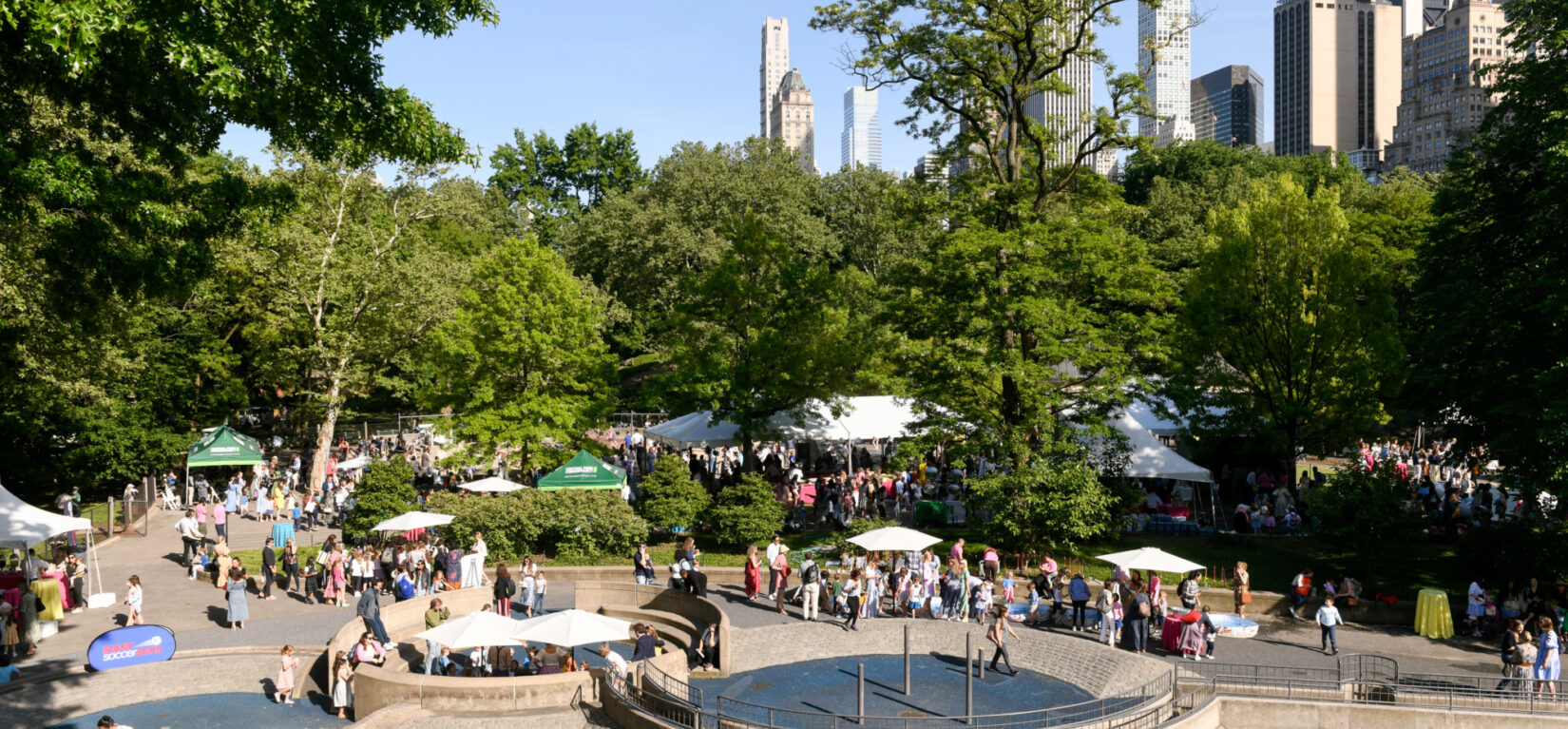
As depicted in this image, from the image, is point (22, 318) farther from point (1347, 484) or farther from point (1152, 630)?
point (1347, 484)

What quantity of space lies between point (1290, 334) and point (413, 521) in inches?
916

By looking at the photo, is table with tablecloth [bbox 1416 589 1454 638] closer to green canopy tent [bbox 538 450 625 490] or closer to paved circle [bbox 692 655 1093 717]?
paved circle [bbox 692 655 1093 717]

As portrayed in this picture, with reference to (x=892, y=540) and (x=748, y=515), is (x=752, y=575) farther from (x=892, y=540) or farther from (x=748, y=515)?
(x=748, y=515)

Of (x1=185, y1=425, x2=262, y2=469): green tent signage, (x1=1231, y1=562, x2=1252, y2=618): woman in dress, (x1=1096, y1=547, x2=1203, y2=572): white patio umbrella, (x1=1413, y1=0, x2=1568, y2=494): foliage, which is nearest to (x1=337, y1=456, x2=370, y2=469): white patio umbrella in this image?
(x1=185, y1=425, x2=262, y2=469): green tent signage

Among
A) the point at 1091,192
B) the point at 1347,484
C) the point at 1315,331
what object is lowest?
the point at 1347,484

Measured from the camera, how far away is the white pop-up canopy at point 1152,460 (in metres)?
27.4

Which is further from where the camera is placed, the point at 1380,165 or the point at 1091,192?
the point at 1380,165

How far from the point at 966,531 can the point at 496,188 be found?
7276cm

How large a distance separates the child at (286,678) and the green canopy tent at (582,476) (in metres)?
10.5

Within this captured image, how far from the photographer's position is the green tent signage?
29.9 m

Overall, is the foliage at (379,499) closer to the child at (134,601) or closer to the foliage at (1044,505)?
the child at (134,601)

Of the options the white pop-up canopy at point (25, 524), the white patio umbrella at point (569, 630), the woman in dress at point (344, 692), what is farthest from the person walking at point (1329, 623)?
the white pop-up canopy at point (25, 524)

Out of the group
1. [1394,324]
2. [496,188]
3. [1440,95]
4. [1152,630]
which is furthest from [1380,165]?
[1152,630]

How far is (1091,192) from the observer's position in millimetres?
27844
